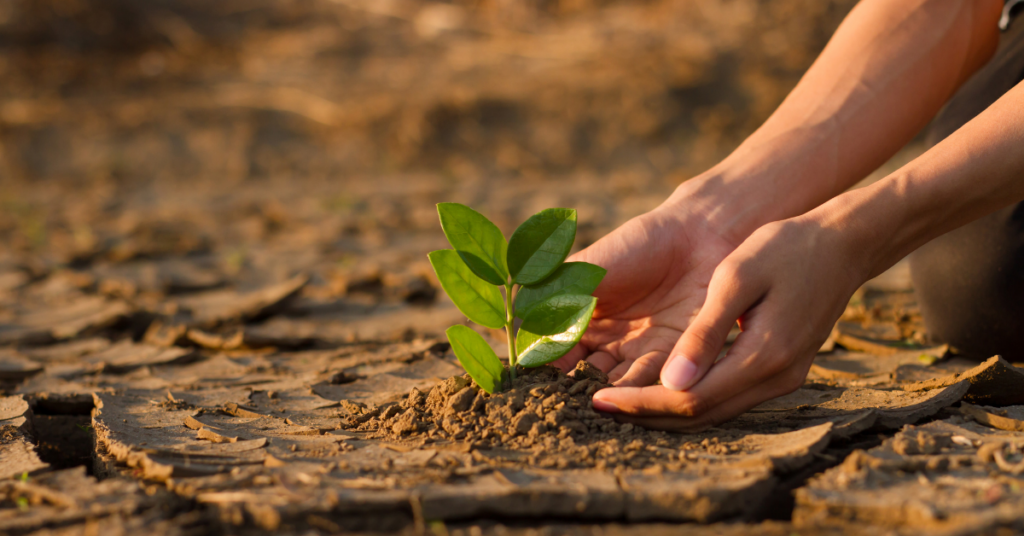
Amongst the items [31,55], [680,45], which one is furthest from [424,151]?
[31,55]

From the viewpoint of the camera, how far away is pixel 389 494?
3.70ft

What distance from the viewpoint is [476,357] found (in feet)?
4.60

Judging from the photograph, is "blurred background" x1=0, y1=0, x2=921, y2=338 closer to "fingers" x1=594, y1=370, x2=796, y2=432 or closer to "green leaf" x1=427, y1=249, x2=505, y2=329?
"green leaf" x1=427, y1=249, x2=505, y2=329

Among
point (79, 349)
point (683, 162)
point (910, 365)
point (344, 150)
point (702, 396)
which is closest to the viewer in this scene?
point (702, 396)

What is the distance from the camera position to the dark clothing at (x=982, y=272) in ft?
6.44

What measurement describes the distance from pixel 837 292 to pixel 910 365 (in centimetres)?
66

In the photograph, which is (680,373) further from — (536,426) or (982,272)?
(982,272)

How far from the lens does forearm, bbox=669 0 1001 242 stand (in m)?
1.89

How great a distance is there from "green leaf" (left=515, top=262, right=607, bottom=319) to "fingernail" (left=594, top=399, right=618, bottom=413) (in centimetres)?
21

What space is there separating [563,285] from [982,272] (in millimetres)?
1352

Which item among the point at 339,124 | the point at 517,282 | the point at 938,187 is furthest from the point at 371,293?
the point at 339,124

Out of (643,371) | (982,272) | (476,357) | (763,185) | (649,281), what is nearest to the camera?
(476,357)

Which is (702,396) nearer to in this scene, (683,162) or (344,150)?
(683,162)

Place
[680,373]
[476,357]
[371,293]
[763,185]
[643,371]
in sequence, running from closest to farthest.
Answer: [680,373] < [476,357] < [643,371] < [763,185] < [371,293]
